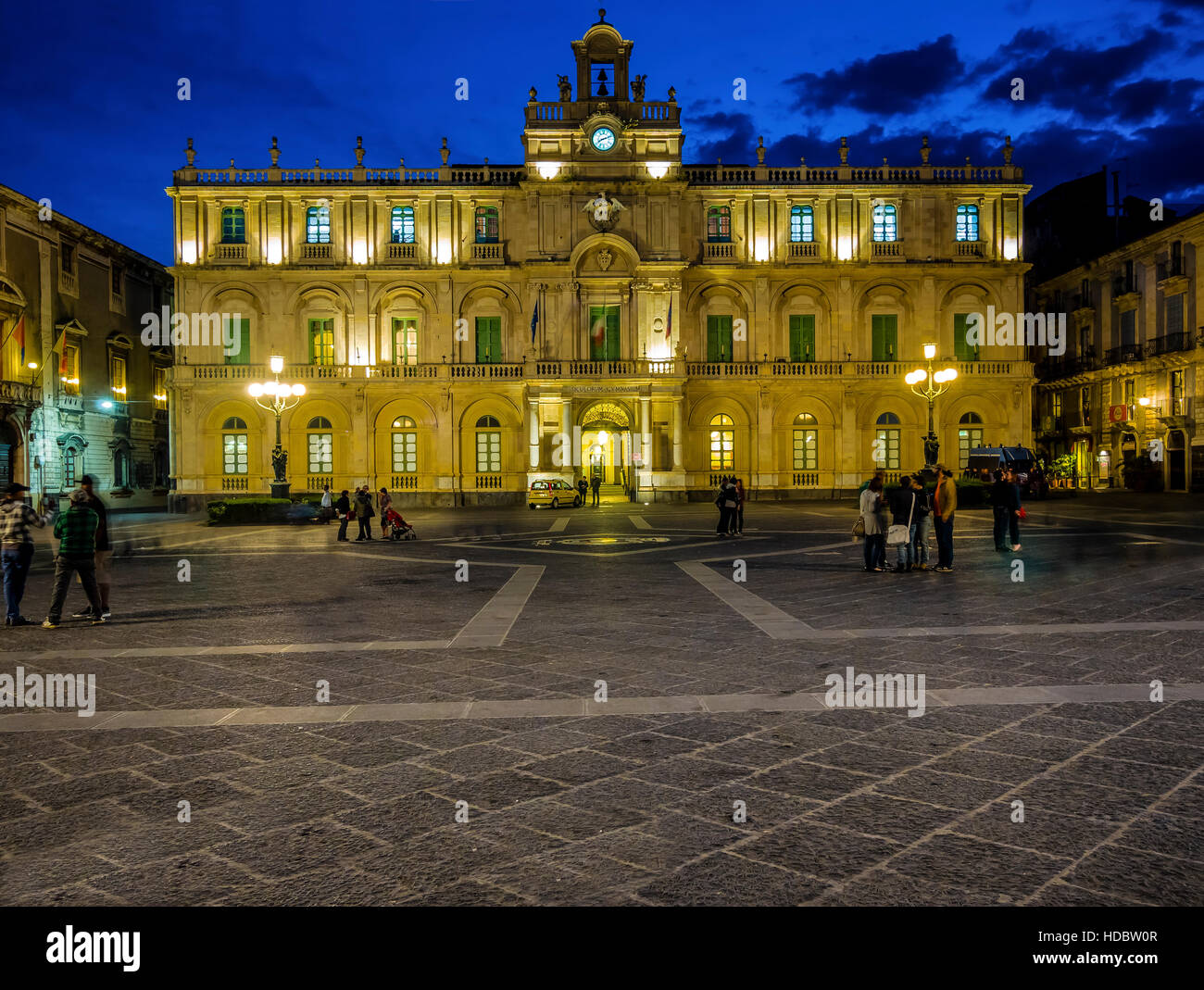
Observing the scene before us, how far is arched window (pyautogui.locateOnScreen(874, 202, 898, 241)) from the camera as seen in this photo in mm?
38844

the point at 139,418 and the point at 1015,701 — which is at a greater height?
the point at 139,418

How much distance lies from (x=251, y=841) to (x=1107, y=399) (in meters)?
49.8

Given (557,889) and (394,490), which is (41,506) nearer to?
(394,490)

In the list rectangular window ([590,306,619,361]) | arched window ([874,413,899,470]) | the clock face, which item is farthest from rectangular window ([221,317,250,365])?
arched window ([874,413,899,470])

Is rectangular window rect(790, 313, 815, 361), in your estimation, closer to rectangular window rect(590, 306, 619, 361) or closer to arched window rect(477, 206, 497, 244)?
rectangular window rect(590, 306, 619, 361)

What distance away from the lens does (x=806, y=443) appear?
39250 mm

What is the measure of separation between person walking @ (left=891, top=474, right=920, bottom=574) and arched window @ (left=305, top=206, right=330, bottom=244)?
3272 cm

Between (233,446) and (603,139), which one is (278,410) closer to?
(233,446)

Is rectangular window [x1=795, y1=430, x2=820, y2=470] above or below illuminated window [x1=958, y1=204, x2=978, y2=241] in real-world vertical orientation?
below

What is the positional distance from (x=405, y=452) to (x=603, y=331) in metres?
10.8

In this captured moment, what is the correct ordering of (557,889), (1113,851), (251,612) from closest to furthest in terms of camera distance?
(557,889)
(1113,851)
(251,612)

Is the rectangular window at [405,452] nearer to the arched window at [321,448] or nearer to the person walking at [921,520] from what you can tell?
the arched window at [321,448]

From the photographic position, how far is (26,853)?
362cm
